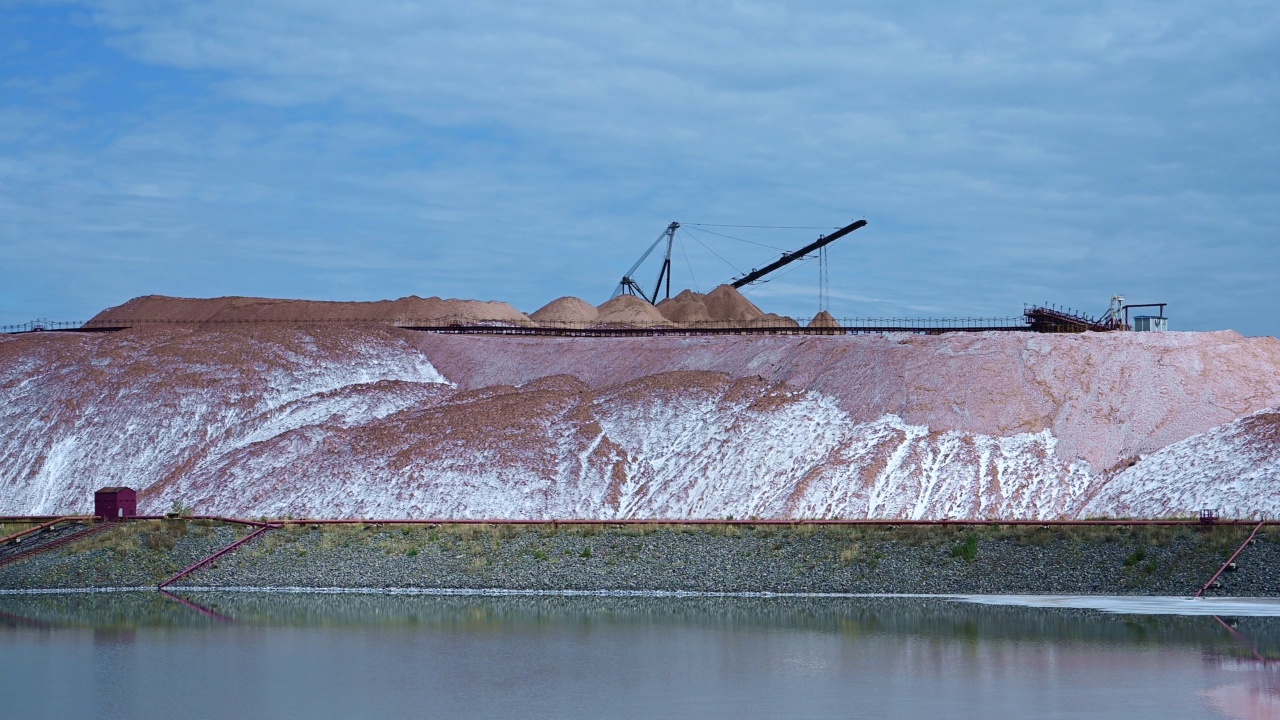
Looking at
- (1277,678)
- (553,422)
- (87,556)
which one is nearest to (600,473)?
(553,422)

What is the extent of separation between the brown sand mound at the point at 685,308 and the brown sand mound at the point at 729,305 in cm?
49

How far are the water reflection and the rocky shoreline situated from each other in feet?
8.64

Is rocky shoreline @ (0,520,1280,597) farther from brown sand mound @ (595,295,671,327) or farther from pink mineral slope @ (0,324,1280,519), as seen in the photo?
brown sand mound @ (595,295,671,327)

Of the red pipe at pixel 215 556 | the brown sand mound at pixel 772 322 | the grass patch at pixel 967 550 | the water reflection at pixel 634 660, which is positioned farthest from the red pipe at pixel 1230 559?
the brown sand mound at pixel 772 322

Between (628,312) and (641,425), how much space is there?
114ft

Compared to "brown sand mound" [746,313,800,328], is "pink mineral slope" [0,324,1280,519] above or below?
below

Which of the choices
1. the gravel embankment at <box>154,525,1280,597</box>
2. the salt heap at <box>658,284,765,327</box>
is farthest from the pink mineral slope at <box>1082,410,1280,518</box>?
the salt heap at <box>658,284,765,327</box>

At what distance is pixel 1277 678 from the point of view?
25062mm

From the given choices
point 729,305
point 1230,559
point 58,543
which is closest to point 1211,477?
point 1230,559

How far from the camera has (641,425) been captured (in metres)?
63.7

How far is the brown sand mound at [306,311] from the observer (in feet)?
307

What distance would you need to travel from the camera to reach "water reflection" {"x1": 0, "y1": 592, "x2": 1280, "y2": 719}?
23.4 meters

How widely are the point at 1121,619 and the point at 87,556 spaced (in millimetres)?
30849

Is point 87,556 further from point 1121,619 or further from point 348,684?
point 1121,619
